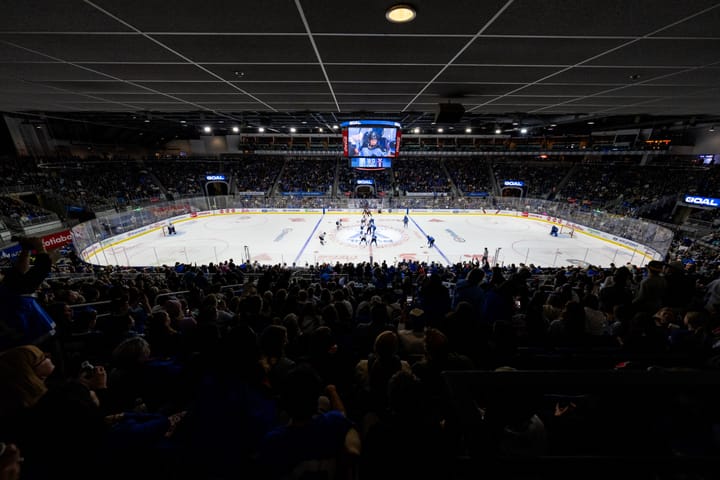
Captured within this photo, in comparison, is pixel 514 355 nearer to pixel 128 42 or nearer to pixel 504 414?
pixel 504 414

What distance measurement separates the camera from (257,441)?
1.79 meters

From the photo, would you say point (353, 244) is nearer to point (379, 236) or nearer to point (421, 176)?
point (379, 236)

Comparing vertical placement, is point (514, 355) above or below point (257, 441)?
below

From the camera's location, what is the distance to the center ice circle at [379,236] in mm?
20938

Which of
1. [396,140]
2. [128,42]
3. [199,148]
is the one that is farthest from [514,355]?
[199,148]

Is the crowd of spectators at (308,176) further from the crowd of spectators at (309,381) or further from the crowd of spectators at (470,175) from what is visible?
the crowd of spectators at (309,381)

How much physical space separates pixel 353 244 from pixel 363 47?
17.0 meters

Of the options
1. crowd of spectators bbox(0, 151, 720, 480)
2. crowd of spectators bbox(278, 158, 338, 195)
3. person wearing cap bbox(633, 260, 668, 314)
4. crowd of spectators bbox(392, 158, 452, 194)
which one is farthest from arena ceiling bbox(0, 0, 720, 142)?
crowd of spectators bbox(392, 158, 452, 194)

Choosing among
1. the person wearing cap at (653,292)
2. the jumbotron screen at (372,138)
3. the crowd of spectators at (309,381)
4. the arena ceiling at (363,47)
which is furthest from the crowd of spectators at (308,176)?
the person wearing cap at (653,292)

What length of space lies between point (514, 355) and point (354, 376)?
1.59m

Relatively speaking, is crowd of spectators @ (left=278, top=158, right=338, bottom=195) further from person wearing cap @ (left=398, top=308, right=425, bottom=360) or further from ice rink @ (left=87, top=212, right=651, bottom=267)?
person wearing cap @ (left=398, top=308, right=425, bottom=360)

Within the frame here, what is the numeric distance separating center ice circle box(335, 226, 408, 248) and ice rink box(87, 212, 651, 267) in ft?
0.23

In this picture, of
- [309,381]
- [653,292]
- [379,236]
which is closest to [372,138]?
[379,236]

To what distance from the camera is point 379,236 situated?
74.1ft
